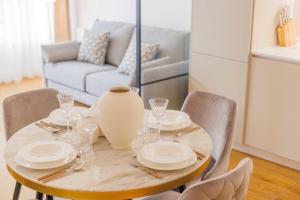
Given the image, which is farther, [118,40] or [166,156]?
[118,40]

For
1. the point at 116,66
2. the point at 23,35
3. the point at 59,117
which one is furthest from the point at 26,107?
the point at 23,35

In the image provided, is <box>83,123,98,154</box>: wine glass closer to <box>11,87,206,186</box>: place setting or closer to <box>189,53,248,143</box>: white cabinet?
<box>11,87,206,186</box>: place setting

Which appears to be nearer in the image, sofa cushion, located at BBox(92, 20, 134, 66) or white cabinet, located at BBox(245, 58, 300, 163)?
white cabinet, located at BBox(245, 58, 300, 163)

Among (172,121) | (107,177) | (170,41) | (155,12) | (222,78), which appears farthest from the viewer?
(170,41)

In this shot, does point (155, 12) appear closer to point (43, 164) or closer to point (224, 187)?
point (43, 164)

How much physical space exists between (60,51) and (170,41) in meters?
1.44

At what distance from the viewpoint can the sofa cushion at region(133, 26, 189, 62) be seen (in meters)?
3.65

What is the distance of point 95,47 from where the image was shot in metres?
4.55

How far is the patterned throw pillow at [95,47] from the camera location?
454 cm

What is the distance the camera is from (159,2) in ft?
11.6

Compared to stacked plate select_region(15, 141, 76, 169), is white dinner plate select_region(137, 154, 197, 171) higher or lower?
lower

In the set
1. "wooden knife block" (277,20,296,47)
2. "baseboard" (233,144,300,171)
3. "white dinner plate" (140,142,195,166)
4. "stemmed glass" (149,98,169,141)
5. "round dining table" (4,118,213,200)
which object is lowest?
"baseboard" (233,144,300,171)

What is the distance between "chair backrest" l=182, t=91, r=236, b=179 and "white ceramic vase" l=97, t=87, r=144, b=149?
48cm

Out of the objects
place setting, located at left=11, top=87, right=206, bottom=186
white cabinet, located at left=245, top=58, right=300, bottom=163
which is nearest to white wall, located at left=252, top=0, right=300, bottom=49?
white cabinet, located at left=245, top=58, right=300, bottom=163
